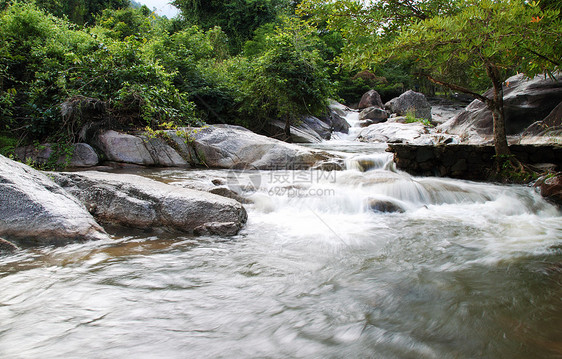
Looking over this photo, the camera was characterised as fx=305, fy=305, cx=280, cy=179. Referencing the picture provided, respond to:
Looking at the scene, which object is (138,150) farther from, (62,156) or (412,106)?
(412,106)

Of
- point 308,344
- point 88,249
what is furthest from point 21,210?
point 308,344

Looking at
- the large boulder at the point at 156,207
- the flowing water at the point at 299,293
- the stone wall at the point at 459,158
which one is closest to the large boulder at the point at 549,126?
the stone wall at the point at 459,158

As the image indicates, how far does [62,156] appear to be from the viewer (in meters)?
7.45

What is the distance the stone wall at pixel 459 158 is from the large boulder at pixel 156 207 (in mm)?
4780

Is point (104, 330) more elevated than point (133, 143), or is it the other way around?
point (133, 143)

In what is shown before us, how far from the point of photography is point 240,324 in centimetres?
212

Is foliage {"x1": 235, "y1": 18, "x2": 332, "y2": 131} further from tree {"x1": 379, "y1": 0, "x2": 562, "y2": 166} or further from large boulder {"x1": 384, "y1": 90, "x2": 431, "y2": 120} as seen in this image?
large boulder {"x1": 384, "y1": 90, "x2": 431, "y2": 120}

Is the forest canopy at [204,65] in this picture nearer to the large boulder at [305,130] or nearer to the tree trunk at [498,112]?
the tree trunk at [498,112]

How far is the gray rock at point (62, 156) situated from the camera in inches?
288

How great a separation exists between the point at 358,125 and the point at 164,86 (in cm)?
1434

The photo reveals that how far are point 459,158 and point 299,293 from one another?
20.2 ft

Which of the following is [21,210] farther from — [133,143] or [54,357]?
[133,143]

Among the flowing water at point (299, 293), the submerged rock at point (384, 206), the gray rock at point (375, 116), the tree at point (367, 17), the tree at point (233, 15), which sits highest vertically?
the tree at point (233, 15)

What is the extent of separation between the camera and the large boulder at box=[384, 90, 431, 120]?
794 inches
